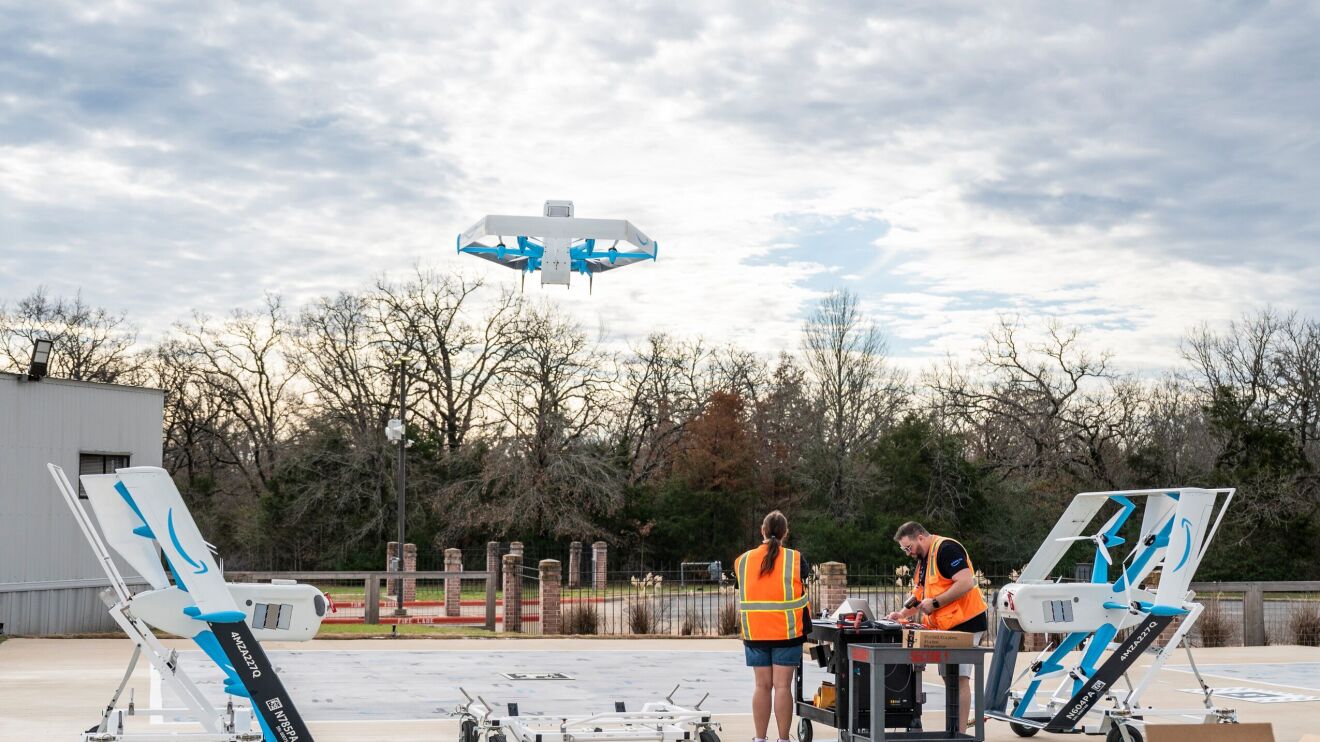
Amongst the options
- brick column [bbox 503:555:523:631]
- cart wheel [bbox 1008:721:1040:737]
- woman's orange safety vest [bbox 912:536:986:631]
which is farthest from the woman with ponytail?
brick column [bbox 503:555:523:631]

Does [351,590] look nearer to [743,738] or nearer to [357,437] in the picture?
[357,437]

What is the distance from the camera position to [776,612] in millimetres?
9156

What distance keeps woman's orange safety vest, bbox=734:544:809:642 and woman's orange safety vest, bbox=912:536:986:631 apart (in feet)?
3.86

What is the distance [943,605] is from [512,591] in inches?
592

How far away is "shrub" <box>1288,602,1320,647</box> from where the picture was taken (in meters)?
21.0

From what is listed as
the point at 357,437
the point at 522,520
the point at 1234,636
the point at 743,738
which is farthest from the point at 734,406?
the point at 743,738

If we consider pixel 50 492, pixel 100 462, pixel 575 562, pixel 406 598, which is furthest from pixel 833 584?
pixel 575 562

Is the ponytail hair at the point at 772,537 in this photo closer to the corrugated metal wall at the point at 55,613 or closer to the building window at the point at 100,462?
the corrugated metal wall at the point at 55,613

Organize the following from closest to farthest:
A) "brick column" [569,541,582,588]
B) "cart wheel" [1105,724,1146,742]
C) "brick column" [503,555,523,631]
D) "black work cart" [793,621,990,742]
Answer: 1. "black work cart" [793,621,990,742]
2. "cart wheel" [1105,724,1146,742]
3. "brick column" [503,555,523,631]
4. "brick column" [569,541,582,588]

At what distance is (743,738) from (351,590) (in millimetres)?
31608

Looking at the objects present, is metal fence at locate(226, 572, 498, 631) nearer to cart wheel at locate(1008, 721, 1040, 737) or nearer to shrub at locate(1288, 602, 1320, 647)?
cart wheel at locate(1008, 721, 1040, 737)

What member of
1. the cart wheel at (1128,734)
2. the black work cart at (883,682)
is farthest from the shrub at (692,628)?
the cart wheel at (1128,734)

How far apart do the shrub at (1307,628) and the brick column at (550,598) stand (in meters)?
12.1

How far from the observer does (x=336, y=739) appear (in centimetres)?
1005
